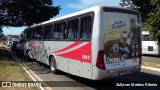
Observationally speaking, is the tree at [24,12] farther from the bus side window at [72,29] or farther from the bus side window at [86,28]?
the bus side window at [86,28]

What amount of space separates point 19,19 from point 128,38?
68.4 ft

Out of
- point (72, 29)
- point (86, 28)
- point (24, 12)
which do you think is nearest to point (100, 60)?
point (86, 28)

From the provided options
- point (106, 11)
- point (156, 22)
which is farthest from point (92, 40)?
point (156, 22)

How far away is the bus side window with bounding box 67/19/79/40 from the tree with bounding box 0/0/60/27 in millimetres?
15382

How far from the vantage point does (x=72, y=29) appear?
12.6 meters

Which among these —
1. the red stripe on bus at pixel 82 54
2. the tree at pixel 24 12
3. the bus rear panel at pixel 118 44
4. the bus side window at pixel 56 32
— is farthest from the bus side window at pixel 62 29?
the tree at pixel 24 12

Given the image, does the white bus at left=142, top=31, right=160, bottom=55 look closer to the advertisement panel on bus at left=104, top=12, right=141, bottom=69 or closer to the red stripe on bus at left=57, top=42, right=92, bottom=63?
the advertisement panel on bus at left=104, top=12, right=141, bottom=69

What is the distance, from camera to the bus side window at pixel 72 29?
475 inches

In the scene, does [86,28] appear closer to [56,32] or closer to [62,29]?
[62,29]

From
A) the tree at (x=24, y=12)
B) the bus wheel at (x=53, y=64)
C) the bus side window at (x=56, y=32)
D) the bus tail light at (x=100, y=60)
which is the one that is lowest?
the bus wheel at (x=53, y=64)

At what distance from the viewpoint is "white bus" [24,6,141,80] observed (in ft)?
33.5

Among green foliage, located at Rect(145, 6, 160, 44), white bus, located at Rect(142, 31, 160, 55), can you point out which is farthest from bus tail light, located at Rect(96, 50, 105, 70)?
white bus, located at Rect(142, 31, 160, 55)

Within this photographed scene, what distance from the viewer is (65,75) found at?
1506cm

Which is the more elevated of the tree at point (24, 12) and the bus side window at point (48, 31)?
the tree at point (24, 12)
